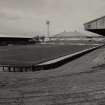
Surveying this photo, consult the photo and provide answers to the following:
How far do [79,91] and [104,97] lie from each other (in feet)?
3.29

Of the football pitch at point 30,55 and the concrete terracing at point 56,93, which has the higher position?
the concrete terracing at point 56,93

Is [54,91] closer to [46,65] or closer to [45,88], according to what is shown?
[45,88]

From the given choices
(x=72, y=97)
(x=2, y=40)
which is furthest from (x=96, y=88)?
(x=2, y=40)

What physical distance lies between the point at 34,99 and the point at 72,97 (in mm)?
1284

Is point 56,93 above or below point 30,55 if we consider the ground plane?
above

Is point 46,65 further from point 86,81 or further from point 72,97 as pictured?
point 72,97

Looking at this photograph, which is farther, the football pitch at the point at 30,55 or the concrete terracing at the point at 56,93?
the football pitch at the point at 30,55

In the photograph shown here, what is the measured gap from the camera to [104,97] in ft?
17.1

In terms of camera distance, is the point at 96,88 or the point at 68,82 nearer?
the point at 96,88

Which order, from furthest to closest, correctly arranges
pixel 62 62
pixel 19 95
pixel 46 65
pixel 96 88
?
1. pixel 62 62
2. pixel 46 65
3. pixel 96 88
4. pixel 19 95

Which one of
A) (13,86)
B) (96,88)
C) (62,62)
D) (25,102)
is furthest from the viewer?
(62,62)

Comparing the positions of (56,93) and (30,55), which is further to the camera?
(30,55)

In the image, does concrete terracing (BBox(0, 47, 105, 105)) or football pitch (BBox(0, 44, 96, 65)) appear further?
football pitch (BBox(0, 44, 96, 65))

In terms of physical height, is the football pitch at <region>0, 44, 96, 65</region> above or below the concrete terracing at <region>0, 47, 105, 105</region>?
below
